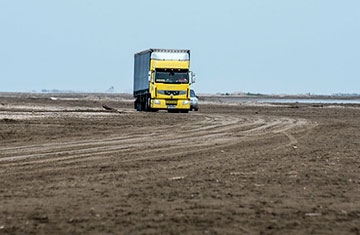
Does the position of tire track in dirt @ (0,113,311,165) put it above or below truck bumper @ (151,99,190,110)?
above

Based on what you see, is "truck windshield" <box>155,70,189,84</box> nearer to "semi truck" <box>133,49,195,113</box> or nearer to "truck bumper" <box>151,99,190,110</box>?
"semi truck" <box>133,49,195,113</box>

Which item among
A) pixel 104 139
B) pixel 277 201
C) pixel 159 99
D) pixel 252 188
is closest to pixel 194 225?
pixel 277 201

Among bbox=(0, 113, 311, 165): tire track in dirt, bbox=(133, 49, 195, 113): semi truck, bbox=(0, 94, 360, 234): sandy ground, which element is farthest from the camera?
bbox=(133, 49, 195, 113): semi truck

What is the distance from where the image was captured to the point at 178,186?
1396cm

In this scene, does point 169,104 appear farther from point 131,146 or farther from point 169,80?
point 131,146

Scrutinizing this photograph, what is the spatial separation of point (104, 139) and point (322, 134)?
329 inches

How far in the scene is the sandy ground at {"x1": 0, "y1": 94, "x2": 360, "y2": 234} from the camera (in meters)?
10.5

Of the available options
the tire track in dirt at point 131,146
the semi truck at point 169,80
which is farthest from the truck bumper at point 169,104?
the tire track in dirt at point 131,146

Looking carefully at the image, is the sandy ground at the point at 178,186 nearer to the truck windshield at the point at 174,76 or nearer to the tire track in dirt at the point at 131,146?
the tire track in dirt at the point at 131,146

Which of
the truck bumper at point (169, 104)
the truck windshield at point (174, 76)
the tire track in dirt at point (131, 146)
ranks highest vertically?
the truck windshield at point (174, 76)

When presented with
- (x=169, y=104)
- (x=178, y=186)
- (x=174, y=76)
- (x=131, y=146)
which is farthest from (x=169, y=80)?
(x=178, y=186)

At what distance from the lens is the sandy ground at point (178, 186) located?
34.4ft

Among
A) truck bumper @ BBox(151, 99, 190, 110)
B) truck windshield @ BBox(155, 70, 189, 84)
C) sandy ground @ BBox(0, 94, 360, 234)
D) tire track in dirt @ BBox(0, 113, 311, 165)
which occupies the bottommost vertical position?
truck bumper @ BBox(151, 99, 190, 110)

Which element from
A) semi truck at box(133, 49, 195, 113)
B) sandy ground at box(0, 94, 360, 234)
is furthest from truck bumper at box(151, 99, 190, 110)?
sandy ground at box(0, 94, 360, 234)
